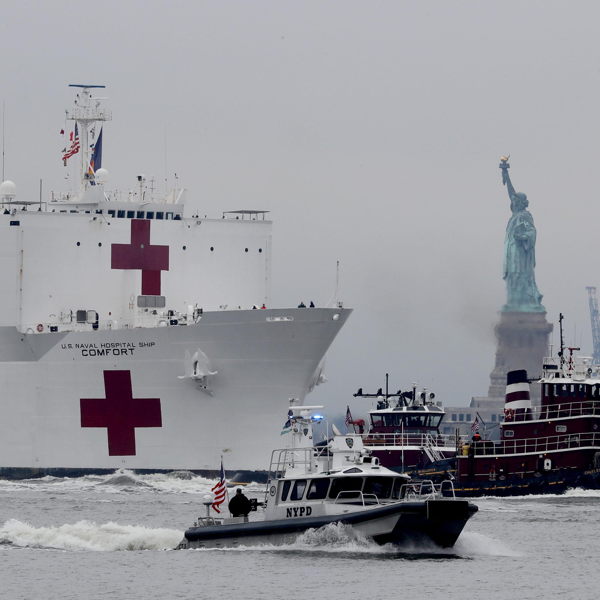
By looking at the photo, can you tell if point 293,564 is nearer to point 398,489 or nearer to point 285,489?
point 285,489

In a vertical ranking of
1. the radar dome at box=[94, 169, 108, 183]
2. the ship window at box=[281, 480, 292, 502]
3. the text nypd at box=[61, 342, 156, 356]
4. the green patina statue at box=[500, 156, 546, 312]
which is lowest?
the ship window at box=[281, 480, 292, 502]

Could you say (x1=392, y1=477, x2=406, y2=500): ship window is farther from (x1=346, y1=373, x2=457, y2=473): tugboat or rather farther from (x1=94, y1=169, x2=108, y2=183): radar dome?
(x1=94, y1=169, x2=108, y2=183): radar dome

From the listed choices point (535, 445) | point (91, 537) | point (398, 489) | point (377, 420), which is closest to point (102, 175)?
point (377, 420)

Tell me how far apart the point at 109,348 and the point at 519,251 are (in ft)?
428

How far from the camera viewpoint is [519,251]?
184 metres

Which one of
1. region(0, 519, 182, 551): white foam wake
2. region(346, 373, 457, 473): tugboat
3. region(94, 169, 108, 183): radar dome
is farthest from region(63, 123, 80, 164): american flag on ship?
region(0, 519, 182, 551): white foam wake

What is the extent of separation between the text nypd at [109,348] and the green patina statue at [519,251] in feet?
418

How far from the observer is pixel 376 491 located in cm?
3453

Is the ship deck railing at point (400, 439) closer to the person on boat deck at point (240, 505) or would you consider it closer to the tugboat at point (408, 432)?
the tugboat at point (408, 432)

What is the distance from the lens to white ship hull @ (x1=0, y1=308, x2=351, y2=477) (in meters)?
55.1

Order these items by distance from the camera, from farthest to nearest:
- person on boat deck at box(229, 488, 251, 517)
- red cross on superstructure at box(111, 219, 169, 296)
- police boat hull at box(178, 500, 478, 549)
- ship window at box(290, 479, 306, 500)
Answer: red cross on superstructure at box(111, 219, 169, 296), person on boat deck at box(229, 488, 251, 517), ship window at box(290, 479, 306, 500), police boat hull at box(178, 500, 478, 549)

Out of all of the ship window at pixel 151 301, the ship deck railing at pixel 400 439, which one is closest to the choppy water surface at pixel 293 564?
the ship window at pixel 151 301

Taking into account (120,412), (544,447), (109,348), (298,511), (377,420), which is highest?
(109,348)

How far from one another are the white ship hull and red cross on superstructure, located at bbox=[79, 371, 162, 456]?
29mm
